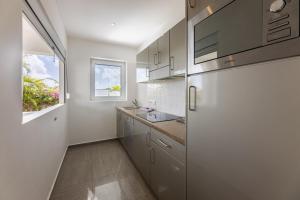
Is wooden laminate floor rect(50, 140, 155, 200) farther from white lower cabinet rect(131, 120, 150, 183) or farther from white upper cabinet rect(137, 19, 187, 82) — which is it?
white upper cabinet rect(137, 19, 187, 82)

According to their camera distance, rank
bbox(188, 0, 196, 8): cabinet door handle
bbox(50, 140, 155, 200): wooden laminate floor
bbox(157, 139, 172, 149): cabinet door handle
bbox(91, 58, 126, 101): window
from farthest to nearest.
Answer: bbox(91, 58, 126, 101): window < bbox(50, 140, 155, 200): wooden laminate floor < bbox(157, 139, 172, 149): cabinet door handle < bbox(188, 0, 196, 8): cabinet door handle

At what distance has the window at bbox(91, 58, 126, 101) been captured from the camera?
3.34 m

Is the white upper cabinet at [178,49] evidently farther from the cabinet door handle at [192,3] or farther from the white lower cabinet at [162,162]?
the white lower cabinet at [162,162]

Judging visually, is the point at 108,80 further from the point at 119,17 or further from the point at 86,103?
the point at 119,17

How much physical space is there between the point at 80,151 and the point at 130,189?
66.5 inches

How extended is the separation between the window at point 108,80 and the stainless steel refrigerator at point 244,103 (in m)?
2.87

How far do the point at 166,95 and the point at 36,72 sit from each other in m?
1.90

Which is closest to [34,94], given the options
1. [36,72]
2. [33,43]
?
[36,72]

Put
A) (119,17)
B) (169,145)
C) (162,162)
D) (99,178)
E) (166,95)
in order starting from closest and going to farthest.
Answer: (169,145)
(162,162)
(99,178)
(119,17)
(166,95)

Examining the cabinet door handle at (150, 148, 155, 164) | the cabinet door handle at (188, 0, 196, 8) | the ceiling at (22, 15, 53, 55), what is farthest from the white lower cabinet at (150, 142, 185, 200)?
the ceiling at (22, 15, 53, 55)

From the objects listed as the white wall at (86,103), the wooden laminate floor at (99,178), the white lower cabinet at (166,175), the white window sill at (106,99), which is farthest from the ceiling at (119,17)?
the wooden laminate floor at (99,178)

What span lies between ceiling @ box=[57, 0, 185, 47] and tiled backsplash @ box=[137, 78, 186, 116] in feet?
3.20

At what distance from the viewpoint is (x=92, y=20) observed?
2295mm

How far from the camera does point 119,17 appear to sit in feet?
7.21
